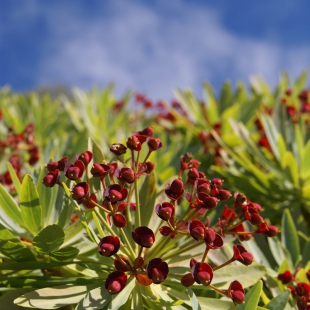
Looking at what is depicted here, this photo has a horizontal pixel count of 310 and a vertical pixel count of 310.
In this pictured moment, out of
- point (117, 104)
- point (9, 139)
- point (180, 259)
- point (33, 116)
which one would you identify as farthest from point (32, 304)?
point (117, 104)

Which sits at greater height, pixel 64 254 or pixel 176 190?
pixel 176 190

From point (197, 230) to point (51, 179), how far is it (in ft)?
1.23

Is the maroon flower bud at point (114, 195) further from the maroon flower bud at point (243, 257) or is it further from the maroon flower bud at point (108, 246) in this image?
the maroon flower bud at point (243, 257)

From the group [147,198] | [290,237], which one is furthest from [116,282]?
[290,237]

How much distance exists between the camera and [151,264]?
3.41 ft

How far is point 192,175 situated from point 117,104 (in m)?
3.20

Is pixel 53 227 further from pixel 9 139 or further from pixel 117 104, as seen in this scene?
pixel 117 104

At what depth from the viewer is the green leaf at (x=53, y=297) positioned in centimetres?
105

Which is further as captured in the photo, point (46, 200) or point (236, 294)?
point (46, 200)

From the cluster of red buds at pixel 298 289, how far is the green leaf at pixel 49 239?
620 millimetres

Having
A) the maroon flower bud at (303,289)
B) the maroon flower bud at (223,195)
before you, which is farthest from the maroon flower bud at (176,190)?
the maroon flower bud at (303,289)

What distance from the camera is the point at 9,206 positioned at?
1243mm

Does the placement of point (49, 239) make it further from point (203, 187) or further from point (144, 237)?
point (203, 187)

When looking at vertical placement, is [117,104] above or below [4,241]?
above
